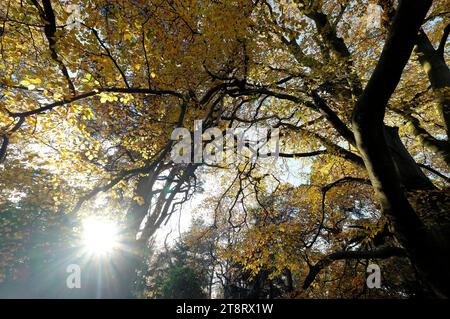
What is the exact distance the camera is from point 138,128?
8367mm

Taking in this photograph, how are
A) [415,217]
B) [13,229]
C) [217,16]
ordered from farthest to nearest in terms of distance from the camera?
[13,229], [217,16], [415,217]

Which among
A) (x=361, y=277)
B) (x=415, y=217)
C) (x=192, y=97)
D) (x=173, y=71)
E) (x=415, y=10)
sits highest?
(x=173, y=71)

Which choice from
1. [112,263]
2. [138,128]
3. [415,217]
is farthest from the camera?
[112,263]

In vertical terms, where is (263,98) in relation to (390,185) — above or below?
above

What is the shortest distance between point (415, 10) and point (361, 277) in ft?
23.3

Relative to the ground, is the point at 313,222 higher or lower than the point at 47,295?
higher

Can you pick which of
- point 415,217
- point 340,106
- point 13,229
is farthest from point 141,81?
point 13,229

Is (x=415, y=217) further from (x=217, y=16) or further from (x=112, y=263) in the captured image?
(x=112, y=263)

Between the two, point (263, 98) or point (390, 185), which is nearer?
point (390, 185)

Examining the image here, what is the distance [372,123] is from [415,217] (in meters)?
1.38

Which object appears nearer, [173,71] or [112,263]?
[173,71]

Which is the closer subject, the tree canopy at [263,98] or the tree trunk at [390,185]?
the tree trunk at [390,185]

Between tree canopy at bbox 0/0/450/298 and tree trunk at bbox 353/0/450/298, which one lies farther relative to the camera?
tree canopy at bbox 0/0/450/298

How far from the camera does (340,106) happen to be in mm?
5730
